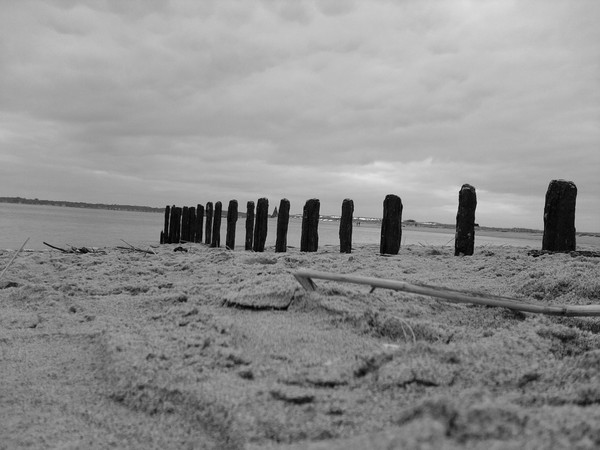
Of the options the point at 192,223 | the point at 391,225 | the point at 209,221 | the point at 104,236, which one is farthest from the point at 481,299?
the point at 104,236

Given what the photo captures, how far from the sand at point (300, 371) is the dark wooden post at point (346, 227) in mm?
4780

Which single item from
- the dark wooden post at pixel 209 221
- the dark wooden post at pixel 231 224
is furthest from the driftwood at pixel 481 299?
the dark wooden post at pixel 209 221

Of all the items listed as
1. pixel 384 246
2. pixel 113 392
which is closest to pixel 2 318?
pixel 113 392

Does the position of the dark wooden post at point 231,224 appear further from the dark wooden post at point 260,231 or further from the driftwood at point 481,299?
the driftwood at point 481,299

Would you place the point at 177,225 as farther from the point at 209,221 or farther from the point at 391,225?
the point at 391,225

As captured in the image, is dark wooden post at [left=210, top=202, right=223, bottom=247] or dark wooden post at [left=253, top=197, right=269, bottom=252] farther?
dark wooden post at [left=210, top=202, right=223, bottom=247]

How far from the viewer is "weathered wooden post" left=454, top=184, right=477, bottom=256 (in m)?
6.75

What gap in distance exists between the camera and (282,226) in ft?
32.1

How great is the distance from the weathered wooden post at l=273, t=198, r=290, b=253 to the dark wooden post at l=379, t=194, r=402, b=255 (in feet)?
8.32

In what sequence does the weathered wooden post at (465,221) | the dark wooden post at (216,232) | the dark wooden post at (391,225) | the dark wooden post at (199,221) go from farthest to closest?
the dark wooden post at (199,221) < the dark wooden post at (216,232) < the dark wooden post at (391,225) < the weathered wooden post at (465,221)

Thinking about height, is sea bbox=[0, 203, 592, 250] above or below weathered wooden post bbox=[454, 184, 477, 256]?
below

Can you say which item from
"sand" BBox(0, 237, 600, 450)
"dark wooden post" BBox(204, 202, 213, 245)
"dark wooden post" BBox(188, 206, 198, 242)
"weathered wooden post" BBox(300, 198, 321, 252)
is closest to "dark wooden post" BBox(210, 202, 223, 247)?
"dark wooden post" BBox(204, 202, 213, 245)

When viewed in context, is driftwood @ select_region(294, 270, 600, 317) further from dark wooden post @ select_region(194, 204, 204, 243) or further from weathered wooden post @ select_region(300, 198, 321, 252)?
dark wooden post @ select_region(194, 204, 204, 243)

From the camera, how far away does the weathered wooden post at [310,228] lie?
8.78 m
